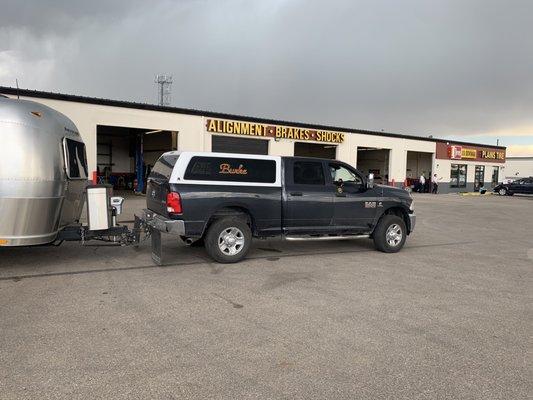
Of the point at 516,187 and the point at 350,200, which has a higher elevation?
the point at 350,200

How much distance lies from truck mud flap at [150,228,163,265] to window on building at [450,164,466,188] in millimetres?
38860

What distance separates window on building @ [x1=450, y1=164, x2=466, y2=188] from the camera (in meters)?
42.4

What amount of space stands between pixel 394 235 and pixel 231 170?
154 inches

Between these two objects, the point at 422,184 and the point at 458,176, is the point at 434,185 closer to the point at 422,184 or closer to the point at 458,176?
the point at 422,184

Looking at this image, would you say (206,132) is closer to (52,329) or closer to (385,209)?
(385,209)

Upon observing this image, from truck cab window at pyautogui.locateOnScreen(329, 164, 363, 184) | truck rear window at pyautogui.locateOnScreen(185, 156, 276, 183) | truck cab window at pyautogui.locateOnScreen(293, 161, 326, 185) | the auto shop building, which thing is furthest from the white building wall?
truck cab window at pyautogui.locateOnScreen(329, 164, 363, 184)

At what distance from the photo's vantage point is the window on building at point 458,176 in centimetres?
4244

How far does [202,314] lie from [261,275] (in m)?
2.14

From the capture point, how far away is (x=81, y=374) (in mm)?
3824

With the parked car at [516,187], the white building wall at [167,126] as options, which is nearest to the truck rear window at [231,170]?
the white building wall at [167,126]

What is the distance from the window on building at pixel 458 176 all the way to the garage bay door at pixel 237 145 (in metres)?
22.7

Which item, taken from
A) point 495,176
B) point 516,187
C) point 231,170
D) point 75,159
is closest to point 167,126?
point 75,159

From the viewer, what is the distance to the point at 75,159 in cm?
799

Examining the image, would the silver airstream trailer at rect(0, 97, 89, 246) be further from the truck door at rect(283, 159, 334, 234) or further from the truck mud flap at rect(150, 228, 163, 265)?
→ the truck door at rect(283, 159, 334, 234)
